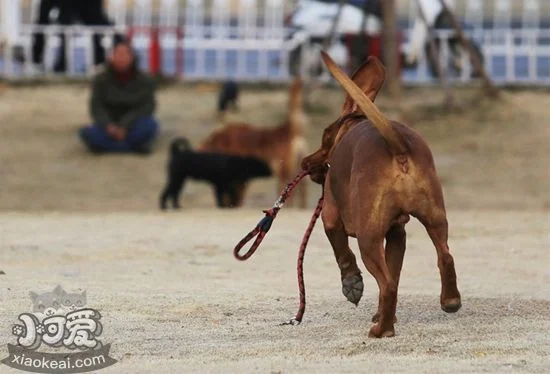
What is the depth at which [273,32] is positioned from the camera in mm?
22578

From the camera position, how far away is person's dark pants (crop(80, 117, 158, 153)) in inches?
752

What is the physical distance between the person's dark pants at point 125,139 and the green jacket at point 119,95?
18cm

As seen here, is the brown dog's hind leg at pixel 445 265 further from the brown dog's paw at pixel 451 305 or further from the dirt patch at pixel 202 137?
the dirt patch at pixel 202 137

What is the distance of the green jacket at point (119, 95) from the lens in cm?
1864

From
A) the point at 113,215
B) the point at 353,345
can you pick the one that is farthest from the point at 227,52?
the point at 353,345

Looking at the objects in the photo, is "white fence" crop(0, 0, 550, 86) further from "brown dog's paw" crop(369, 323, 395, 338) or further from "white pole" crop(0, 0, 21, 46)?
"brown dog's paw" crop(369, 323, 395, 338)

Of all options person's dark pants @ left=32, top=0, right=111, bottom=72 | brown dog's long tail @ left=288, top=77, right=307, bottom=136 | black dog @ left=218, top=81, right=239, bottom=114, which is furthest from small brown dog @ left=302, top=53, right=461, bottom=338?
person's dark pants @ left=32, top=0, right=111, bottom=72

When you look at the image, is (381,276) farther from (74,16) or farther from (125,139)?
(74,16)

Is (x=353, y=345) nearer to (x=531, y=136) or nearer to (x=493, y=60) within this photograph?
(x=531, y=136)

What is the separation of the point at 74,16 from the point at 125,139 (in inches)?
153

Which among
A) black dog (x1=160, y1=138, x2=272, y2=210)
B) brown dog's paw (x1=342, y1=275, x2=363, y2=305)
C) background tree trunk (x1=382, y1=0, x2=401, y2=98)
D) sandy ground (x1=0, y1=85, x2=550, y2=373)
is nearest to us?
sandy ground (x1=0, y1=85, x2=550, y2=373)

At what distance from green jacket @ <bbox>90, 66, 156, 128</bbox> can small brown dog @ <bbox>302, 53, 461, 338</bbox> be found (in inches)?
467

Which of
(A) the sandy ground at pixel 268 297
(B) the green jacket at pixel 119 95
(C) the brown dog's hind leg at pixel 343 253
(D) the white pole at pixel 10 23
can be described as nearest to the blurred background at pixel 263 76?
(D) the white pole at pixel 10 23

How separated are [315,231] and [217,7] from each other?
1139 cm
